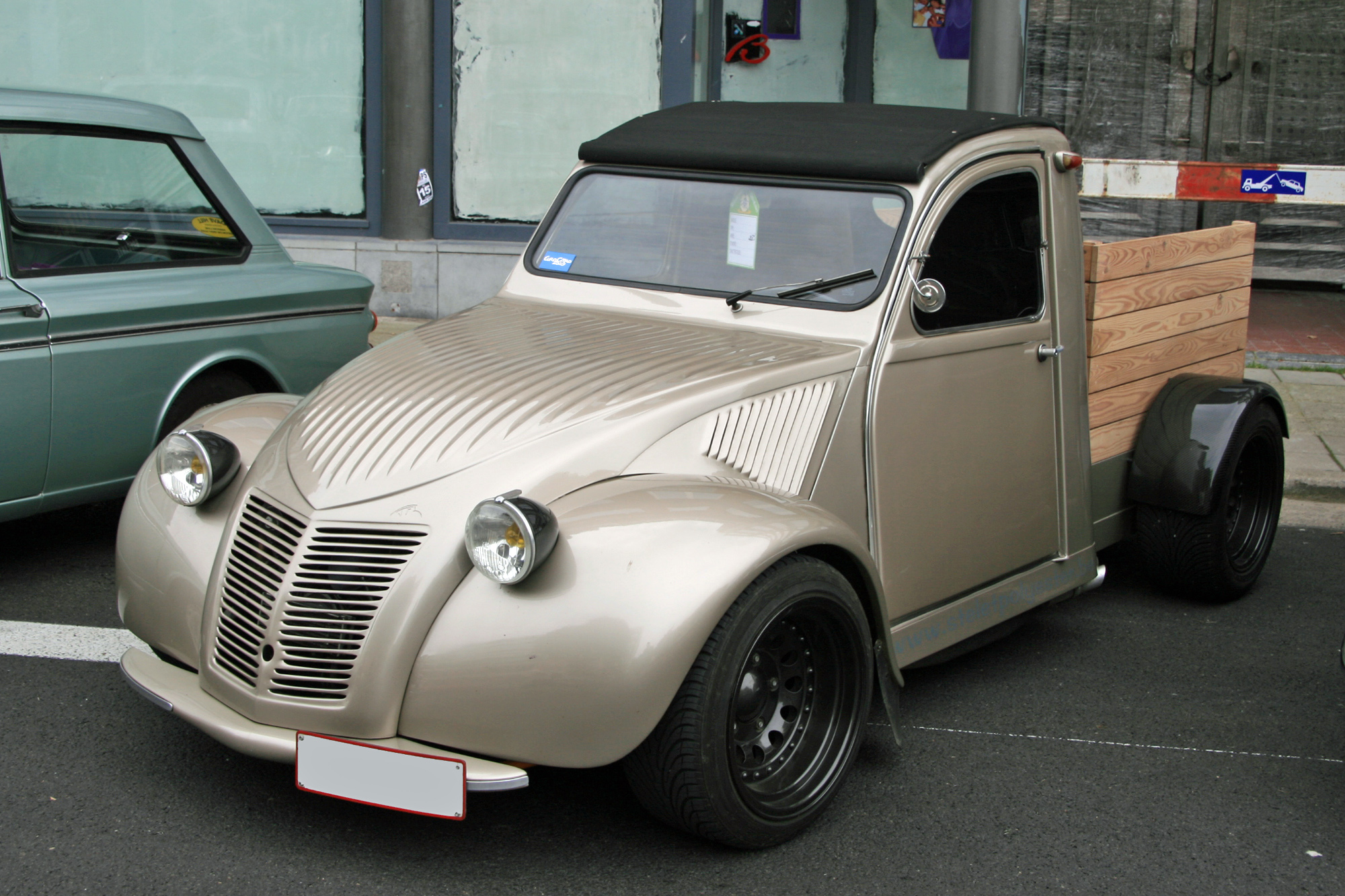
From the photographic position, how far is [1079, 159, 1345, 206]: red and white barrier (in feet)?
24.0

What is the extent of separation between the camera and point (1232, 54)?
35.2ft

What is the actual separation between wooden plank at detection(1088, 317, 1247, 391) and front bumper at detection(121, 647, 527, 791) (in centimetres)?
268

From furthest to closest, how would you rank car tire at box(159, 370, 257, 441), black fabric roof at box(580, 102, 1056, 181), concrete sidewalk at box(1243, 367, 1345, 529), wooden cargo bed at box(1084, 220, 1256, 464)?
concrete sidewalk at box(1243, 367, 1345, 529)
car tire at box(159, 370, 257, 441)
wooden cargo bed at box(1084, 220, 1256, 464)
black fabric roof at box(580, 102, 1056, 181)

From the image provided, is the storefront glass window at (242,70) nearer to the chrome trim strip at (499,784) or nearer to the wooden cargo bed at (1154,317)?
the wooden cargo bed at (1154,317)

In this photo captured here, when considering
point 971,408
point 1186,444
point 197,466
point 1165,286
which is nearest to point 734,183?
point 971,408

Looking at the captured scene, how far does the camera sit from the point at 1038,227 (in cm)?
414

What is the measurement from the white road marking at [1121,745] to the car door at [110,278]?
9.78 feet

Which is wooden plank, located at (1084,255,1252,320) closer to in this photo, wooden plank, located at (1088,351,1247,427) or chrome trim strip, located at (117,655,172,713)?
wooden plank, located at (1088,351,1247,427)

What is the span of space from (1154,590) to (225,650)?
3.68 meters

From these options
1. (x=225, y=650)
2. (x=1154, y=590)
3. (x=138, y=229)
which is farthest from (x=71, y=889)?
(x=1154, y=590)

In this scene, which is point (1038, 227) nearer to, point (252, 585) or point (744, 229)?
point (744, 229)

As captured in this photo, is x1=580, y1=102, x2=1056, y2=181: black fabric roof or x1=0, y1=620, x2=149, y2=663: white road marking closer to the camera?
x1=580, y1=102, x2=1056, y2=181: black fabric roof

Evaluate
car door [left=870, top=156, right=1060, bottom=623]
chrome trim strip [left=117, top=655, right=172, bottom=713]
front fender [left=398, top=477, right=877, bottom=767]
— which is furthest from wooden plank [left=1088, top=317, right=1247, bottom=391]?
chrome trim strip [left=117, top=655, right=172, bottom=713]

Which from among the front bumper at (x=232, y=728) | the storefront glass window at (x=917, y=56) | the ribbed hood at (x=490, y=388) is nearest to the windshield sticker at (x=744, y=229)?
the ribbed hood at (x=490, y=388)
